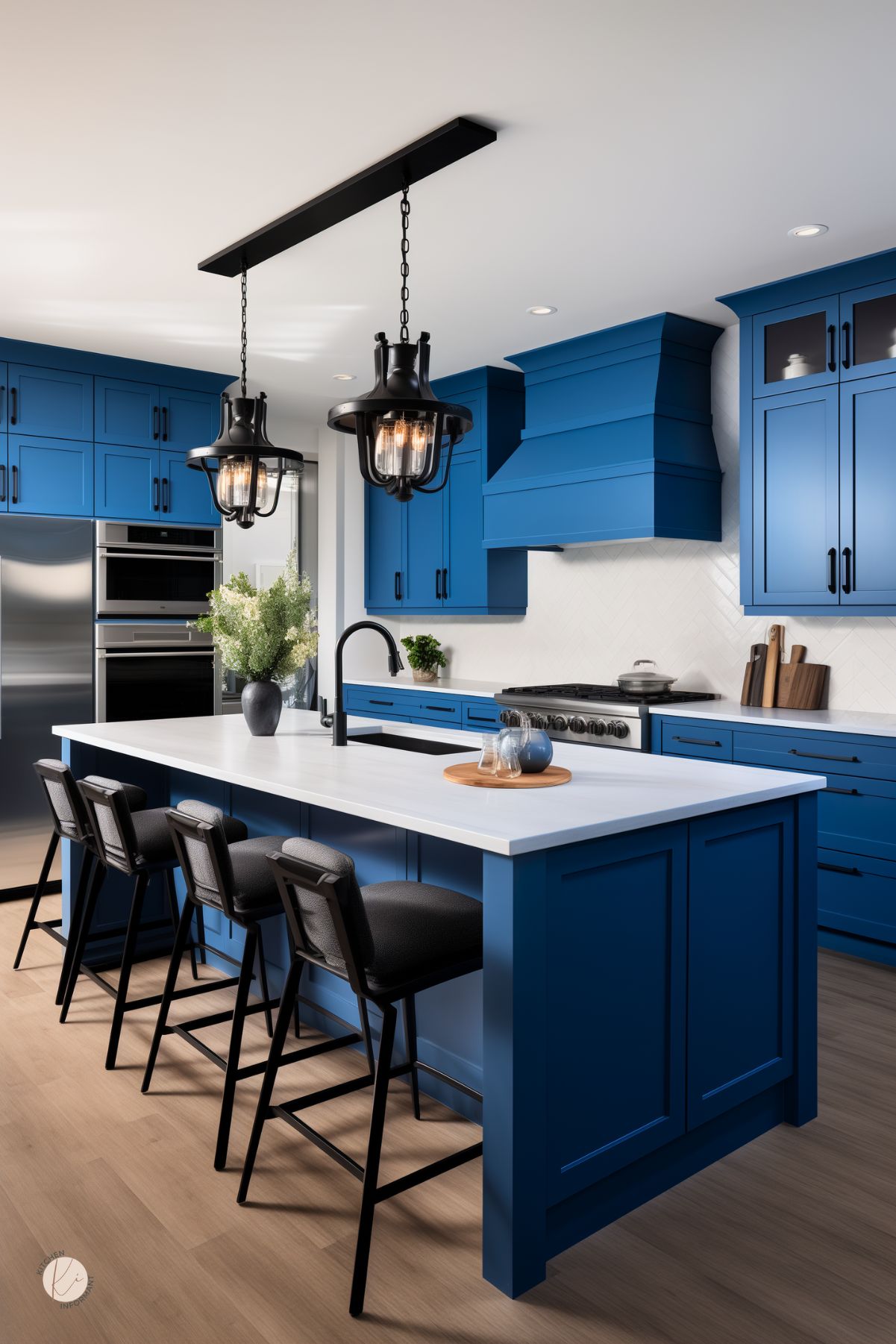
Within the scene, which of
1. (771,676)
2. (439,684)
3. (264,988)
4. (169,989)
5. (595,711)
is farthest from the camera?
(439,684)

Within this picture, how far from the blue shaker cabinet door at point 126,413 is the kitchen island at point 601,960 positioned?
9.46 feet

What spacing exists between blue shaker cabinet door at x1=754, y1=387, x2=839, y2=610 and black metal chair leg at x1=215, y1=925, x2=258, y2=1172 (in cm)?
276

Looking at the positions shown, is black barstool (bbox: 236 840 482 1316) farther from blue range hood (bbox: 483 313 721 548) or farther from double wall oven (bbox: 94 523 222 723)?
double wall oven (bbox: 94 523 222 723)

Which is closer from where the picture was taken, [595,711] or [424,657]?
[595,711]

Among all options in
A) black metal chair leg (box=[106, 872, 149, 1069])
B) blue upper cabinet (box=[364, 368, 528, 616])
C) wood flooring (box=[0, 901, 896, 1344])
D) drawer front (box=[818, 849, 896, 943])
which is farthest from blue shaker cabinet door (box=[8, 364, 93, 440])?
drawer front (box=[818, 849, 896, 943])

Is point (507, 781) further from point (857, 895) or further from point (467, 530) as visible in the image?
point (467, 530)

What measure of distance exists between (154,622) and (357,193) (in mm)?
2881

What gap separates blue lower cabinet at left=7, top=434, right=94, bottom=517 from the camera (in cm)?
498

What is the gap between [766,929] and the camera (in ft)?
8.20

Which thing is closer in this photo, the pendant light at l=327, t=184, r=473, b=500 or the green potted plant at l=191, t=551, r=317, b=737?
the pendant light at l=327, t=184, r=473, b=500

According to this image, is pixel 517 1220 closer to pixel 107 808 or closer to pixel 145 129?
pixel 107 808

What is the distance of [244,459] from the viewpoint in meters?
3.27

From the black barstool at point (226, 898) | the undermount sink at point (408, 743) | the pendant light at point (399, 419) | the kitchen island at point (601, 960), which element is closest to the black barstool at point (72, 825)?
the kitchen island at point (601, 960)

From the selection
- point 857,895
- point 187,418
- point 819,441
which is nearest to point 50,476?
point 187,418
